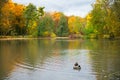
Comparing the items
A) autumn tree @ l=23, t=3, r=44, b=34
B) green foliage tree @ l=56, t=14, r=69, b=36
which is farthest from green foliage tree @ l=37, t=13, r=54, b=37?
green foliage tree @ l=56, t=14, r=69, b=36

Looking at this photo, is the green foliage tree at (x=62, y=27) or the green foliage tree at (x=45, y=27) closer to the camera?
the green foliage tree at (x=45, y=27)

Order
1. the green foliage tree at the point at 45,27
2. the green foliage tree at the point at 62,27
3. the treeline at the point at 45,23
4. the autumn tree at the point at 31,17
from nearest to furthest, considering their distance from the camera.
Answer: the treeline at the point at 45,23
the autumn tree at the point at 31,17
the green foliage tree at the point at 45,27
the green foliage tree at the point at 62,27

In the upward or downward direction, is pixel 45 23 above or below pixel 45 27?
above

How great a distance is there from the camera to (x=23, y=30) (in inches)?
4011

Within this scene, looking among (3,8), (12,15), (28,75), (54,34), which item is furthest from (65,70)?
(54,34)

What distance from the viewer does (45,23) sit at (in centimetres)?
11494

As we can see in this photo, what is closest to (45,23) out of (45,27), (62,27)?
(45,27)

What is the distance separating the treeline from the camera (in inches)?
3317

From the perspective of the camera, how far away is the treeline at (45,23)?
84250mm

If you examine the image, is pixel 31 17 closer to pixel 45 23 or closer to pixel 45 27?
pixel 45 27

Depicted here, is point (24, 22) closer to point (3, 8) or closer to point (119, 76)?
point (3, 8)

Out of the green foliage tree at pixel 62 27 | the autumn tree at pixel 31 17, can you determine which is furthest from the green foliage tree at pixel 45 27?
the green foliage tree at pixel 62 27

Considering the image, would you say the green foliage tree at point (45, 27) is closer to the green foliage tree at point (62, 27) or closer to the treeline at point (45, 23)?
the treeline at point (45, 23)

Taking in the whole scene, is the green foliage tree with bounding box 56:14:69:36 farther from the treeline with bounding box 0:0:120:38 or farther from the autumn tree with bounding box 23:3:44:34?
the autumn tree with bounding box 23:3:44:34
